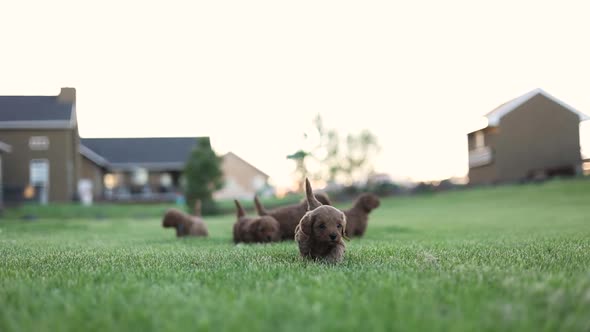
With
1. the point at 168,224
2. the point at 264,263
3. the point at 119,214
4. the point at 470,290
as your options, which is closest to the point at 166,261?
the point at 264,263

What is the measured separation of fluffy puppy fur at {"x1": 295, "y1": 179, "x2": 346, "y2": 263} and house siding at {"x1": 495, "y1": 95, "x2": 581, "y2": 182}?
37.7 m

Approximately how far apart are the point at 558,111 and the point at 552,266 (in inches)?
1580

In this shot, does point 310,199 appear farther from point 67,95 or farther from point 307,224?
point 67,95

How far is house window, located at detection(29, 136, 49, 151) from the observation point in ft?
129

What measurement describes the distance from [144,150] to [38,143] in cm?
1443

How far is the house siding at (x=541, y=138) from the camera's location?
3988 cm

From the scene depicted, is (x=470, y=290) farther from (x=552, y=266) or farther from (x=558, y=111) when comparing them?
(x=558, y=111)

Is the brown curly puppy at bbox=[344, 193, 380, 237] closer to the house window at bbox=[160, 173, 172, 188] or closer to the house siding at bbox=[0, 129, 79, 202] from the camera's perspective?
the house siding at bbox=[0, 129, 79, 202]

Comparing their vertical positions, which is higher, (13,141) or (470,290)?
(13,141)

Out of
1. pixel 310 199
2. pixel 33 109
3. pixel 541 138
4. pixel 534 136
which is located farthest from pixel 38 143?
pixel 310 199

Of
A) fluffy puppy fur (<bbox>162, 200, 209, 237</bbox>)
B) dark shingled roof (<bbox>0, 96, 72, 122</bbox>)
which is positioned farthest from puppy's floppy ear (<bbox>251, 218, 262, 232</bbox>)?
dark shingled roof (<bbox>0, 96, 72, 122</bbox>)

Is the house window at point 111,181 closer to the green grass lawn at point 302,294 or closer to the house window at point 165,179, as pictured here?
the house window at point 165,179

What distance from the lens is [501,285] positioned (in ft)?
11.9

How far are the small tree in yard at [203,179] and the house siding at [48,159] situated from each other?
11280mm
